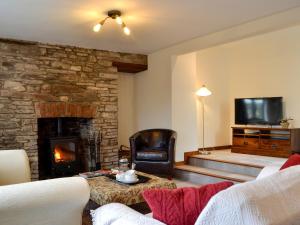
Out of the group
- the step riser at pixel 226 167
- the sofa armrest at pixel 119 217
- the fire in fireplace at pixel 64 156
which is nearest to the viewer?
the sofa armrest at pixel 119 217

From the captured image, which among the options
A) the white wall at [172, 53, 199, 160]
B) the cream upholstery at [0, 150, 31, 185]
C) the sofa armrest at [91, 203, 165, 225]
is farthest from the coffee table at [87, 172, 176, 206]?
the white wall at [172, 53, 199, 160]

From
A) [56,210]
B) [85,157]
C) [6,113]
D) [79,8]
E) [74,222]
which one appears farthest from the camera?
[85,157]

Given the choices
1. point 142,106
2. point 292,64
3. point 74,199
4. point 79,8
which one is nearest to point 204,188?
point 74,199

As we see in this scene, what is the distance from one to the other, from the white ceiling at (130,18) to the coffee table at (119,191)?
204 cm

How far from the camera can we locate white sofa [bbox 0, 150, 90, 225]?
4.80 feet

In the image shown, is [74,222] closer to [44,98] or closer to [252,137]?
[44,98]

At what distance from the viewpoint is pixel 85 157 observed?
216 inches

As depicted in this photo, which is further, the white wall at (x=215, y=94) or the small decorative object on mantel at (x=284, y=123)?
the white wall at (x=215, y=94)

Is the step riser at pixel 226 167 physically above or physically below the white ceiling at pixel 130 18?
below

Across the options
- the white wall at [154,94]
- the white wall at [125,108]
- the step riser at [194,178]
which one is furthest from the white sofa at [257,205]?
the white wall at [125,108]

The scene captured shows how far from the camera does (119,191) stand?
2764 mm

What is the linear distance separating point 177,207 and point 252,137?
16.6 ft

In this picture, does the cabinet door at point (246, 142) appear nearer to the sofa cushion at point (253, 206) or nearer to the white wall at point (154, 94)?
the white wall at point (154, 94)

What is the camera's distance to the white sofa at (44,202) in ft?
4.80
